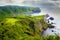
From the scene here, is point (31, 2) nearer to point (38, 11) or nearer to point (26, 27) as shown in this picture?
point (38, 11)

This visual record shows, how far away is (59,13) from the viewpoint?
1.96m

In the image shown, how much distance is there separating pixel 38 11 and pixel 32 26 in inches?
7.8

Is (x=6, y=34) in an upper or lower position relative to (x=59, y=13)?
lower

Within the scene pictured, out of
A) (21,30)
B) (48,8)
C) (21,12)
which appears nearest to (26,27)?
(21,30)

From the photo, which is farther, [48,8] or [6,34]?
[48,8]

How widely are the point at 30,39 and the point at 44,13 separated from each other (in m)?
0.35

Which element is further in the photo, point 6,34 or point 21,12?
point 21,12

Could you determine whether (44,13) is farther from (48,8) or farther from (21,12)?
(21,12)

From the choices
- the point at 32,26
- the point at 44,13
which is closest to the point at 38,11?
the point at 44,13

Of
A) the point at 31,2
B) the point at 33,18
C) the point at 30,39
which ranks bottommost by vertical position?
the point at 30,39

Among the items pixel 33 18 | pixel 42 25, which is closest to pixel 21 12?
pixel 33 18

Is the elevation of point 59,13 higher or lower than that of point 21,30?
higher

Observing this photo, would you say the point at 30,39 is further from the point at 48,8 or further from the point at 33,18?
the point at 48,8

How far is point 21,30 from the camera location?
1857 mm
